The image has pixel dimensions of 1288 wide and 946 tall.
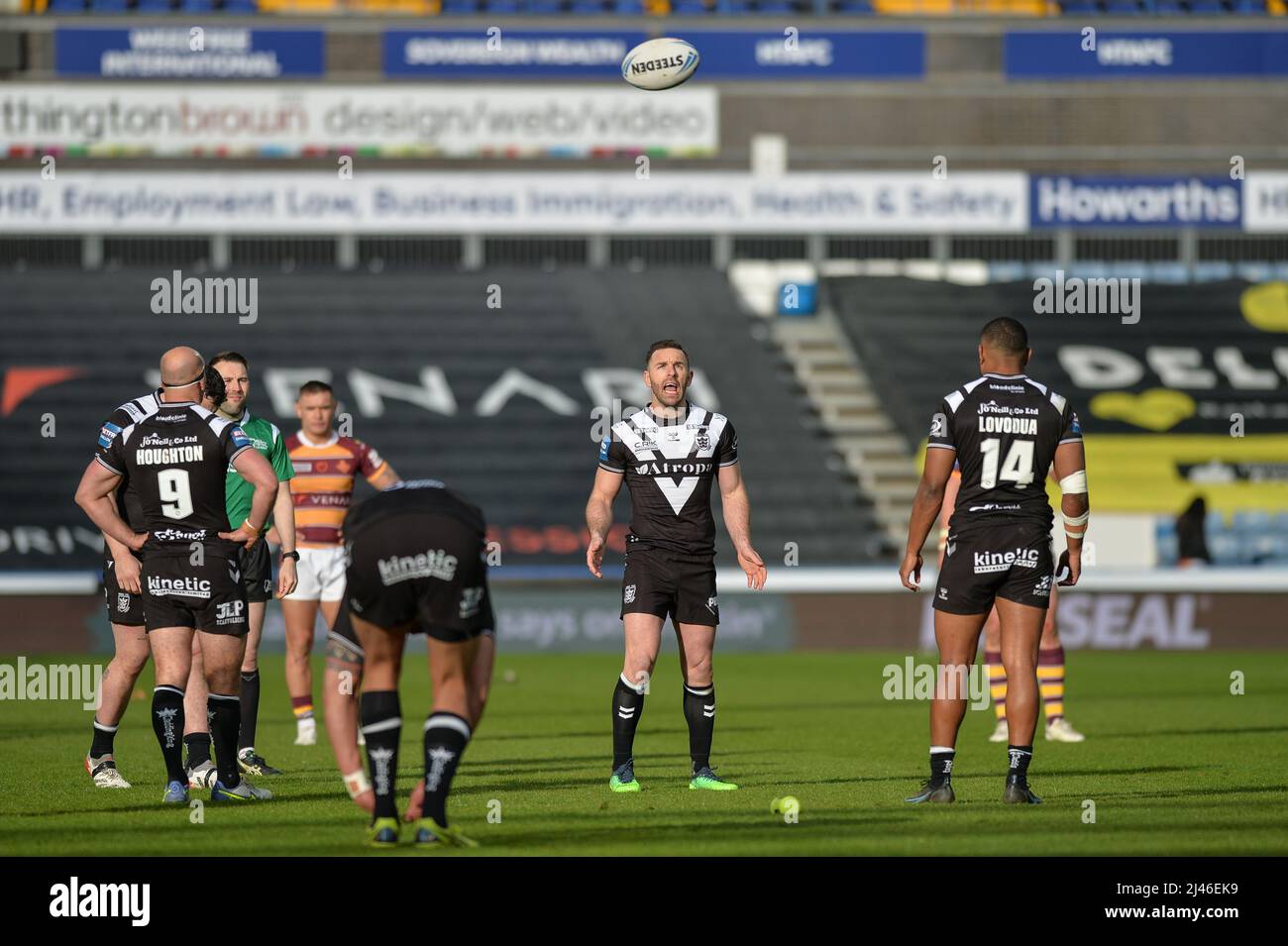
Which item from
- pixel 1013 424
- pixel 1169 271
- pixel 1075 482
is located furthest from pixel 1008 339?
pixel 1169 271

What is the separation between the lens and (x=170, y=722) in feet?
30.2

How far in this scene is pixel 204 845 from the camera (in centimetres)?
755

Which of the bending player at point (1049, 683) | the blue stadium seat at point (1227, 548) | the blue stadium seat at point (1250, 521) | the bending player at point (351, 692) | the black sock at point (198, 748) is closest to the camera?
the bending player at point (351, 692)

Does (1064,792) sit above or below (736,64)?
below

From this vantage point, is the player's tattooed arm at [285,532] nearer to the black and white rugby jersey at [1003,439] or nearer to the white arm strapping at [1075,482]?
the black and white rugby jersey at [1003,439]

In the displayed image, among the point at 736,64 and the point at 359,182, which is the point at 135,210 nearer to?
the point at 359,182

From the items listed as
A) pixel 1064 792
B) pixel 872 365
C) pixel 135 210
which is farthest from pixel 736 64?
pixel 1064 792

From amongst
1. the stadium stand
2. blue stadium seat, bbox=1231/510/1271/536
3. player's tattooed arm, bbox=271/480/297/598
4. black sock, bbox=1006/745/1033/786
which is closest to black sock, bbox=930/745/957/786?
black sock, bbox=1006/745/1033/786

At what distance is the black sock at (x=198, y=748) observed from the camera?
9.95 metres

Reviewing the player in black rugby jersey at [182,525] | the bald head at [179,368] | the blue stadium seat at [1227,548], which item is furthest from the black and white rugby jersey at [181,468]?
the blue stadium seat at [1227,548]

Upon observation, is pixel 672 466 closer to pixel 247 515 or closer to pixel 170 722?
pixel 247 515

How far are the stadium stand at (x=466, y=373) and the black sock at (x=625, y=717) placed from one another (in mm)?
16688

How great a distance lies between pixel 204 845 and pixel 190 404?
7.94 ft

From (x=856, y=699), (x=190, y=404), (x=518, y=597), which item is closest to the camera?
(x=190, y=404)
